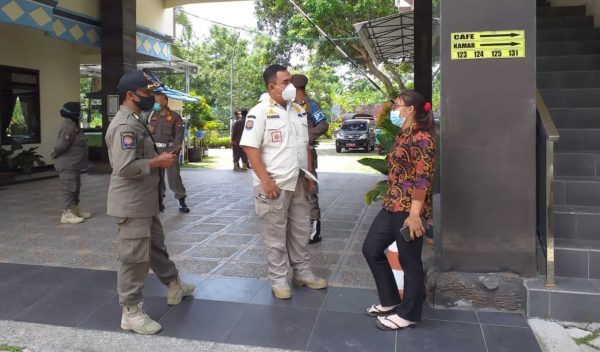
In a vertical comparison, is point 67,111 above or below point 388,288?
above

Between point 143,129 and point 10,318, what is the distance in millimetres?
1679

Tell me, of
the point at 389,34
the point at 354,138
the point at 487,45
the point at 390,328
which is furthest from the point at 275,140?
→ the point at 354,138

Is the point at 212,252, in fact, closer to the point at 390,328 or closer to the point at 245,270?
the point at 245,270

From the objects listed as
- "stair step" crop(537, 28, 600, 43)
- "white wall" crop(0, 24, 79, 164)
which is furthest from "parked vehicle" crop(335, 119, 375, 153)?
"stair step" crop(537, 28, 600, 43)

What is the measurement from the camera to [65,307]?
3.94 metres

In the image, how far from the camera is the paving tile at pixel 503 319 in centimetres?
361

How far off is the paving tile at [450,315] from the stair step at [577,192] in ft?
4.88

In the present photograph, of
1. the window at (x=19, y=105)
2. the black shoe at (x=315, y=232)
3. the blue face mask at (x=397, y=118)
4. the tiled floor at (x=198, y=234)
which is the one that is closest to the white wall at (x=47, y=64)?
the window at (x=19, y=105)

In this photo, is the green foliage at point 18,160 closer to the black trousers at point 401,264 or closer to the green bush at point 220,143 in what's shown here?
the black trousers at point 401,264

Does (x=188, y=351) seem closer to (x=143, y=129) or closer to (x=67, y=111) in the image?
(x=143, y=129)

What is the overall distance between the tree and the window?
11426 mm

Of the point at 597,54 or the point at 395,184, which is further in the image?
the point at 597,54

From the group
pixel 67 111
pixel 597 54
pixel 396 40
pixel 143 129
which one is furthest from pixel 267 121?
pixel 396 40

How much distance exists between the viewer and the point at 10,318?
3.76 m
